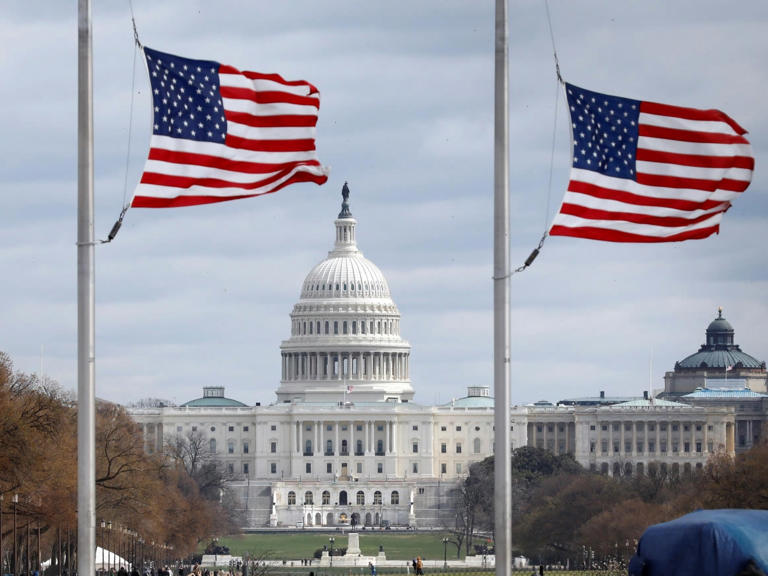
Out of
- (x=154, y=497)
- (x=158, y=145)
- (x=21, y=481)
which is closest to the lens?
(x=158, y=145)

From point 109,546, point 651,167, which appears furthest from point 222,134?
point 109,546

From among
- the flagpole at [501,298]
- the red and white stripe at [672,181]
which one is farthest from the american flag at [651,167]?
the flagpole at [501,298]

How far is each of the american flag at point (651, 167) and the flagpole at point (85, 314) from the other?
8377 mm

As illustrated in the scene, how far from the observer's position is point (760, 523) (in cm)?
3725

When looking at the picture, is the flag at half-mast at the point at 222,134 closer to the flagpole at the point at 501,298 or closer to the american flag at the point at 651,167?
the flagpole at the point at 501,298

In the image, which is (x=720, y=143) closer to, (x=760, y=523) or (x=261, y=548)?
(x=760, y=523)

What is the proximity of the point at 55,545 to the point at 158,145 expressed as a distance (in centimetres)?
7974

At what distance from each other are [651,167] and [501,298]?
373cm

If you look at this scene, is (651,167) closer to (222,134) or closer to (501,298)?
(501,298)

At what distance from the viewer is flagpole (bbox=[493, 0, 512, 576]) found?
38219mm

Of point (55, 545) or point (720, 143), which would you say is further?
point (55, 545)

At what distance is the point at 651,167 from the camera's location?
39.9 metres

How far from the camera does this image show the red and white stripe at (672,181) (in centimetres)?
3956

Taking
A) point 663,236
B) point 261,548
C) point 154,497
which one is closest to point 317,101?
point 663,236
